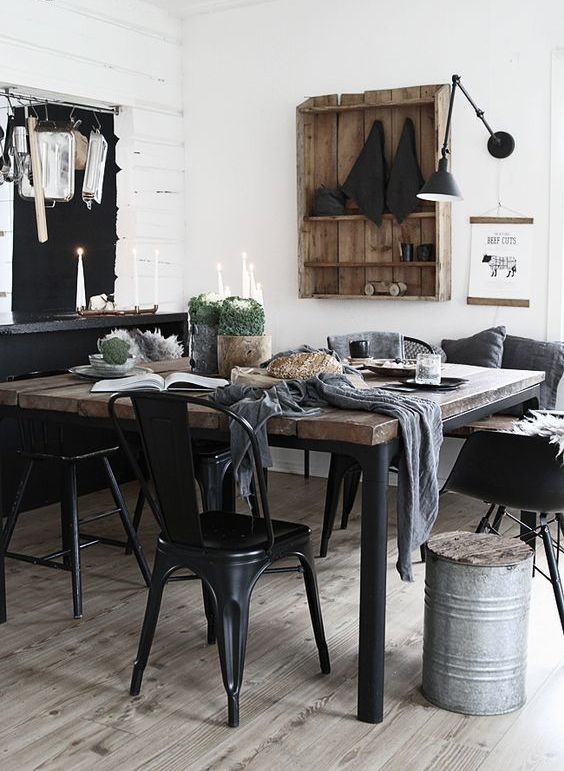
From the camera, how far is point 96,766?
241 centimetres

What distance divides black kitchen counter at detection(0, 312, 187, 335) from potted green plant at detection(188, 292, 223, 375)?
1167mm

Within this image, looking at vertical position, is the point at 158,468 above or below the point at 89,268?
below

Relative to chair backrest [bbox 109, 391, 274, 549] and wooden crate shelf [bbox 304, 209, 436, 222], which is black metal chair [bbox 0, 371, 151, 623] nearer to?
chair backrest [bbox 109, 391, 274, 549]

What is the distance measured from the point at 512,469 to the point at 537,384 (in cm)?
96

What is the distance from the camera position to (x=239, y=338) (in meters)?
3.44

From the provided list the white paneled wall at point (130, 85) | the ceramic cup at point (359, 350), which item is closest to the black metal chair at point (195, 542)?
the ceramic cup at point (359, 350)

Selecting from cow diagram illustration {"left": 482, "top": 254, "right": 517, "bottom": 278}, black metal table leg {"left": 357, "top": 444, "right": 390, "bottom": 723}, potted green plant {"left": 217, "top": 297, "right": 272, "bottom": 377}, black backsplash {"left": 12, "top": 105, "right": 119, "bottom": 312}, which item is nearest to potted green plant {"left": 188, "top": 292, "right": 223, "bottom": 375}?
potted green plant {"left": 217, "top": 297, "right": 272, "bottom": 377}

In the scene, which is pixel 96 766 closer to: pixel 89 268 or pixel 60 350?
pixel 60 350

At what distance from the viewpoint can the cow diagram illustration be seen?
5277 mm

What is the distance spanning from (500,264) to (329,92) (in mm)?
1517

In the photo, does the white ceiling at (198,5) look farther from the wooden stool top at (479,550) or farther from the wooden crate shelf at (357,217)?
the wooden stool top at (479,550)

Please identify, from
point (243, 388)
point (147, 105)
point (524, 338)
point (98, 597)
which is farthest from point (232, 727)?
point (147, 105)

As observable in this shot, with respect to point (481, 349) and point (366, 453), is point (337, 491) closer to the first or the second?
point (481, 349)

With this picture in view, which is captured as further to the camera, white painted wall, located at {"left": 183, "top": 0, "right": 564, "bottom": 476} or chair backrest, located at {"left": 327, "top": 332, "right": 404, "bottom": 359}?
white painted wall, located at {"left": 183, "top": 0, "right": 564, "bottom": 476}
